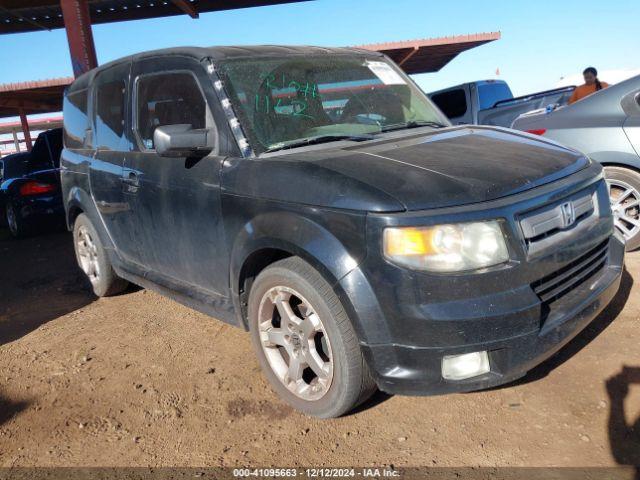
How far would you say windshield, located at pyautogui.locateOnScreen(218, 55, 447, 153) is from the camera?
2.87 meters

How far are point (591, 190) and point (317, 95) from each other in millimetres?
1633

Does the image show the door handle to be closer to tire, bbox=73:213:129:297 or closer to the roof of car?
the roof of car

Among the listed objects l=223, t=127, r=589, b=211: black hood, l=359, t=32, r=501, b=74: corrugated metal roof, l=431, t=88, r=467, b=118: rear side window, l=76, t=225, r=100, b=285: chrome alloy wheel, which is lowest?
l=76, t=225, r=100, b=285: chrome alloy wheel

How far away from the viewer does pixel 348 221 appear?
2195 mm

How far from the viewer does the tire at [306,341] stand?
2.32 meters

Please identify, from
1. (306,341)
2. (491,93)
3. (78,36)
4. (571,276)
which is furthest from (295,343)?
(78,36)

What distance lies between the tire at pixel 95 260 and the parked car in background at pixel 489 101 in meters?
6.24

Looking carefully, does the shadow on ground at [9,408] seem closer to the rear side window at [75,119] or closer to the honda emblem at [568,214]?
the rear side window at [75,119]

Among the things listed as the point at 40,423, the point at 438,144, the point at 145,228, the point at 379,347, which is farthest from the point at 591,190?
the point at 40,423

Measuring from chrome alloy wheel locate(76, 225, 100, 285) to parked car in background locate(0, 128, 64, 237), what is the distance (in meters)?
3.49

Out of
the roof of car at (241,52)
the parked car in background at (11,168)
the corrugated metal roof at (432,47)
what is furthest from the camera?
the corrugated metal roof at (432,47)

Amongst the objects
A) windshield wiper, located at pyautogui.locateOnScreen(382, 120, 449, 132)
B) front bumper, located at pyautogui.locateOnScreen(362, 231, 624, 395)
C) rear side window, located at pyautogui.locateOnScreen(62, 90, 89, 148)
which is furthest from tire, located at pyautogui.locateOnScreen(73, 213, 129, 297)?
front bumper, located at pyautogui.locateOnScreen(362, 231, 624, 395)

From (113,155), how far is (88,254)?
1337 mm

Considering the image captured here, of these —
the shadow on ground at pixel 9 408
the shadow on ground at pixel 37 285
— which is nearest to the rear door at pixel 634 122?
the shadow on ground at pixel 9 408
